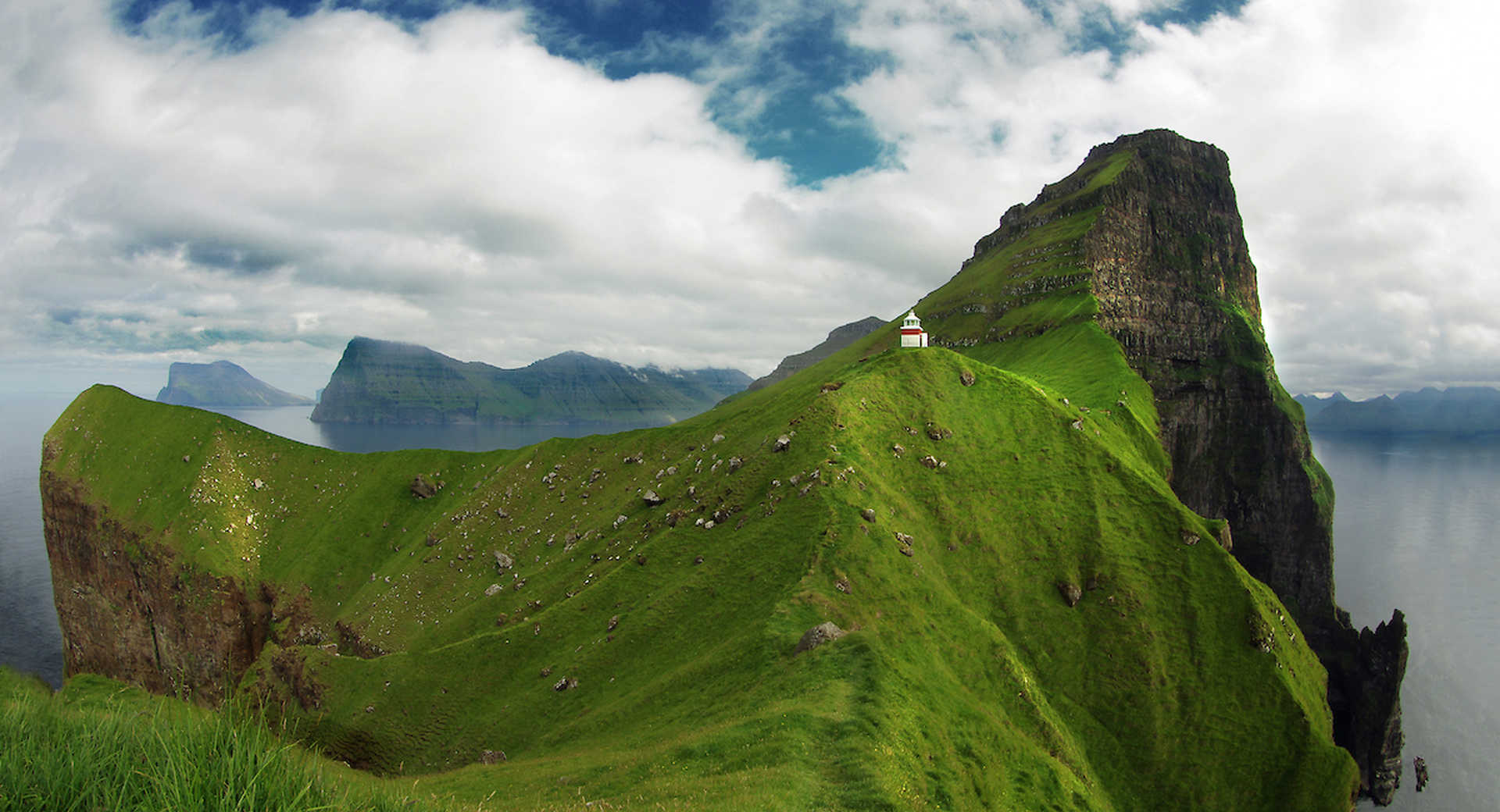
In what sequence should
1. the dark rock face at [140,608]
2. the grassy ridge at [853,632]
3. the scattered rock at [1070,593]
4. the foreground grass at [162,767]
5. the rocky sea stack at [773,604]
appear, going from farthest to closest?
1. the dark rock face at [140,608]
2. the scattered rock at [1070,593]
3. the rocky sea stack at [773,604]
4. the grassy ridge at [853,632]
5. the foreground grass at [162,767]

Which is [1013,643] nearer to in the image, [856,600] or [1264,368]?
[856,600]

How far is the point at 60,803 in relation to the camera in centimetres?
942

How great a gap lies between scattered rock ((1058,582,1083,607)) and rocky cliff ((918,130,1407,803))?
258 ft

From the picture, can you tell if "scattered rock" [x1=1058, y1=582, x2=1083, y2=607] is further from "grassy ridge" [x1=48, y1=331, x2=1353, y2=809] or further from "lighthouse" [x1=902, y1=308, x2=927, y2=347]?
"lighthouse" [x1=902, y1=308, x2=927, y2=347]

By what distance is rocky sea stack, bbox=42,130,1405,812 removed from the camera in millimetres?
45531

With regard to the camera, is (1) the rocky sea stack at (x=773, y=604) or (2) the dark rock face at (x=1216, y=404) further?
(2) the dark rock face at (x=1216, y=404)

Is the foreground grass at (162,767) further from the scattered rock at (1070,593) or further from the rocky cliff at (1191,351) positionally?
the rocky cliff at (1191,351)

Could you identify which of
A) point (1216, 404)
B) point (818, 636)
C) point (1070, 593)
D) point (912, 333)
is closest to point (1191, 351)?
point (1216, 404)

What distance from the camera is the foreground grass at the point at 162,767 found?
30.1 ft

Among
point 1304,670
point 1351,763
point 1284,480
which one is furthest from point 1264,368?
point 1351,763

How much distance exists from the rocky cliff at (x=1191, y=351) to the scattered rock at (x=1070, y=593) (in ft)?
258

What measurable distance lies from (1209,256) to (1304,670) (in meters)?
152

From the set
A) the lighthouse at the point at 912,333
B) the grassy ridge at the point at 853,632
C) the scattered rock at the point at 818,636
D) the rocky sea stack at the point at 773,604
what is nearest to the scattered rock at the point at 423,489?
the rocky sea stack at the point at 773,604

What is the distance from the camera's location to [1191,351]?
6255 inches
